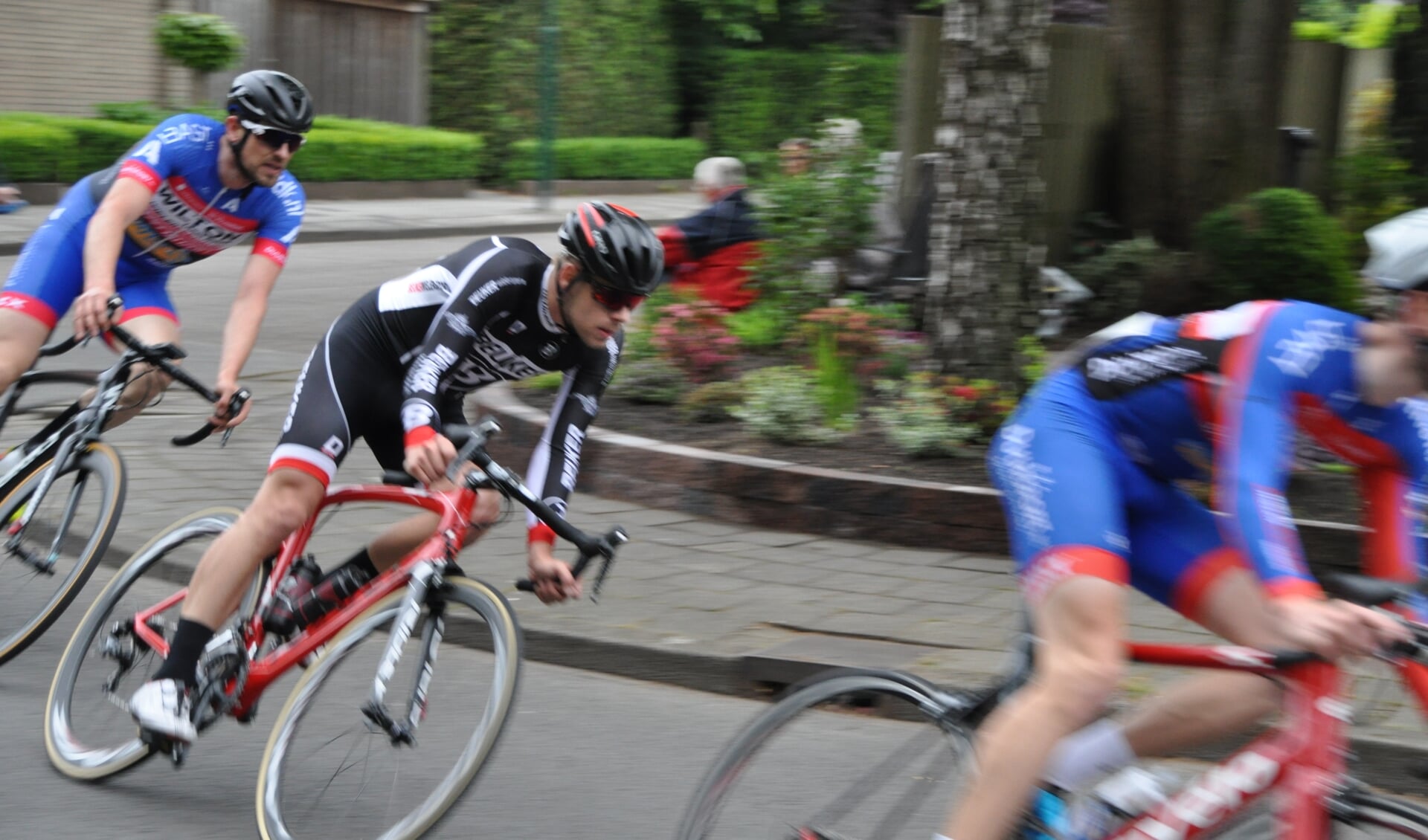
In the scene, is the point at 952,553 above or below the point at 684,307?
below

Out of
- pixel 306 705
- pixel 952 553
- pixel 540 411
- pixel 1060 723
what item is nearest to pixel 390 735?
pixel 306 705

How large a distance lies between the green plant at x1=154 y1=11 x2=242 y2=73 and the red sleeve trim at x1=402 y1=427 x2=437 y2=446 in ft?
72.1

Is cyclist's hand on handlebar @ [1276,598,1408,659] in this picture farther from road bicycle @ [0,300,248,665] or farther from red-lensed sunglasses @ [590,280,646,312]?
road bicycle @ [0,300,248,665]

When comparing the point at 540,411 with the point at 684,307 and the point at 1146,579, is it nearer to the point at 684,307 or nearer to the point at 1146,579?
the point at 684,307

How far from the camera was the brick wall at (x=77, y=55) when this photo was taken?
24.1 metres

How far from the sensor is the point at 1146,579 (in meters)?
3.41

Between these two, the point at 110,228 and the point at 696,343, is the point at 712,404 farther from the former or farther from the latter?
the point at 110,228

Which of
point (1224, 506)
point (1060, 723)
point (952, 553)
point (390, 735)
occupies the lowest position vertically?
point (952, 553)

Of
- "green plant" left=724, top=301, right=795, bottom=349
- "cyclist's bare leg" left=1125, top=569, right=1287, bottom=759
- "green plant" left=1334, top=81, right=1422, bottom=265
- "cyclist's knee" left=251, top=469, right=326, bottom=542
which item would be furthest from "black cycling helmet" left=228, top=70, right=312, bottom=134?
"green plant" left=1334, top=81, right=1422, bottom=265

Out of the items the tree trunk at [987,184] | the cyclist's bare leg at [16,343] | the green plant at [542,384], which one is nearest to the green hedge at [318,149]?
the green plant at [542,384]

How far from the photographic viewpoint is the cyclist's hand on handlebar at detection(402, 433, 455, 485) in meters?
3.64

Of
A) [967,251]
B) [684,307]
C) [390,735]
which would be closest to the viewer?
[390,735]

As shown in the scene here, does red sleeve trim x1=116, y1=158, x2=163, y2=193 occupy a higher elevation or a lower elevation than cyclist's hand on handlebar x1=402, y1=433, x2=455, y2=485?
higher

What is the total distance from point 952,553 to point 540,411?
8.72 feet
